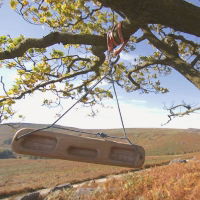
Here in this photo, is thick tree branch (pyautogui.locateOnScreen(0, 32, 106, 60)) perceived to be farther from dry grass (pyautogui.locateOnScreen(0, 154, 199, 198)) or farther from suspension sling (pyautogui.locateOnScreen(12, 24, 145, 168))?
dry grass (pyautogui.locateOnScreen(0, 154, 199, 198))

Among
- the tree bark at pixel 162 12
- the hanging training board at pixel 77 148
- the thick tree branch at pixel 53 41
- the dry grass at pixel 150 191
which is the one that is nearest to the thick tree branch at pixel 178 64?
the thick tree branch at pixel 53 41

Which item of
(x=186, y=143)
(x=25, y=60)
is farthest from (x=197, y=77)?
(x=186, y=143)

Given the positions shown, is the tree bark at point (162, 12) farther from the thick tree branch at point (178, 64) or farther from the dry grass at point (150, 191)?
the dry grass at point (150, 191)

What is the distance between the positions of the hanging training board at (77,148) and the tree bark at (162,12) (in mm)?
1962

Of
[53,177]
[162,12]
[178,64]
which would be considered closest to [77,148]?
[162,12]

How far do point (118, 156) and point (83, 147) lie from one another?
0.41 m

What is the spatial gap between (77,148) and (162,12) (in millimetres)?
2289

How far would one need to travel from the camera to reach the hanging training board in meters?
2.62

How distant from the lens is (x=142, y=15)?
→ 3.74 metres

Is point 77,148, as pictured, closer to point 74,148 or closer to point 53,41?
point 74,148

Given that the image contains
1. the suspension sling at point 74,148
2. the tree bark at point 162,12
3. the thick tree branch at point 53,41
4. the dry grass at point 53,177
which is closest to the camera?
the suspension sling at point 74,148

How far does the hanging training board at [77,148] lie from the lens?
2617 mm

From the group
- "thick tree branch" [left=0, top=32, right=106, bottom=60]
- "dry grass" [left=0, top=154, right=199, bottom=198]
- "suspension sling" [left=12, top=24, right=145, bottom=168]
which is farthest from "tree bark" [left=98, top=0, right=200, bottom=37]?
"dry grass" [left=0, top=154, right=199, bottom=198]

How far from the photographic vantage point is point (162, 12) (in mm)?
3723
